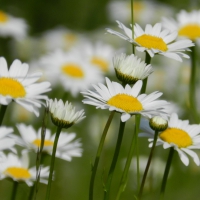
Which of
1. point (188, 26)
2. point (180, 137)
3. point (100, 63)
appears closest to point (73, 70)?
point (100, 63)

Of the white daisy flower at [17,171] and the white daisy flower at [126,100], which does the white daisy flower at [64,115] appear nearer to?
the white daisy flower at [126,100]

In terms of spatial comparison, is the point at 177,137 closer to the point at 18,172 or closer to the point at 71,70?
the point at 18,172

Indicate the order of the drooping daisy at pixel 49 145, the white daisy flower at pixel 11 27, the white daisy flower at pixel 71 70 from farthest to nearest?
1. the white daisy flower at pixel 11 27
2. the white daisy flower at pixel 71 70
3. the drooping daisy at pixel 49 145

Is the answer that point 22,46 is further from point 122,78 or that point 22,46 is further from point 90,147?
point 122,78

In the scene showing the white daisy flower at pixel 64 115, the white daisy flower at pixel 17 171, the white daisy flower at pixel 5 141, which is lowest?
the white daisy flower at pixel 17 171

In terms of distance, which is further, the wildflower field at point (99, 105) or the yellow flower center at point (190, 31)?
the yellow flower center at point (190, 31)

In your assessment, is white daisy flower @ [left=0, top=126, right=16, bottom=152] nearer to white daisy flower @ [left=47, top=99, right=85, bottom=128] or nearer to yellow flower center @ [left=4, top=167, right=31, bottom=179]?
Answer: white daisy flower @ [left=47, top=99, right=85, bottom=128]

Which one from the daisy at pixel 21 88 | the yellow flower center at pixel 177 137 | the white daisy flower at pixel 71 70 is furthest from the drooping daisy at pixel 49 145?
the white daisy flower at pixel 71 70

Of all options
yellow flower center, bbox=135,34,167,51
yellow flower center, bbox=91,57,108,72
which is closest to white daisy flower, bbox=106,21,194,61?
yellow flower center, bbox=135,34,167,51
